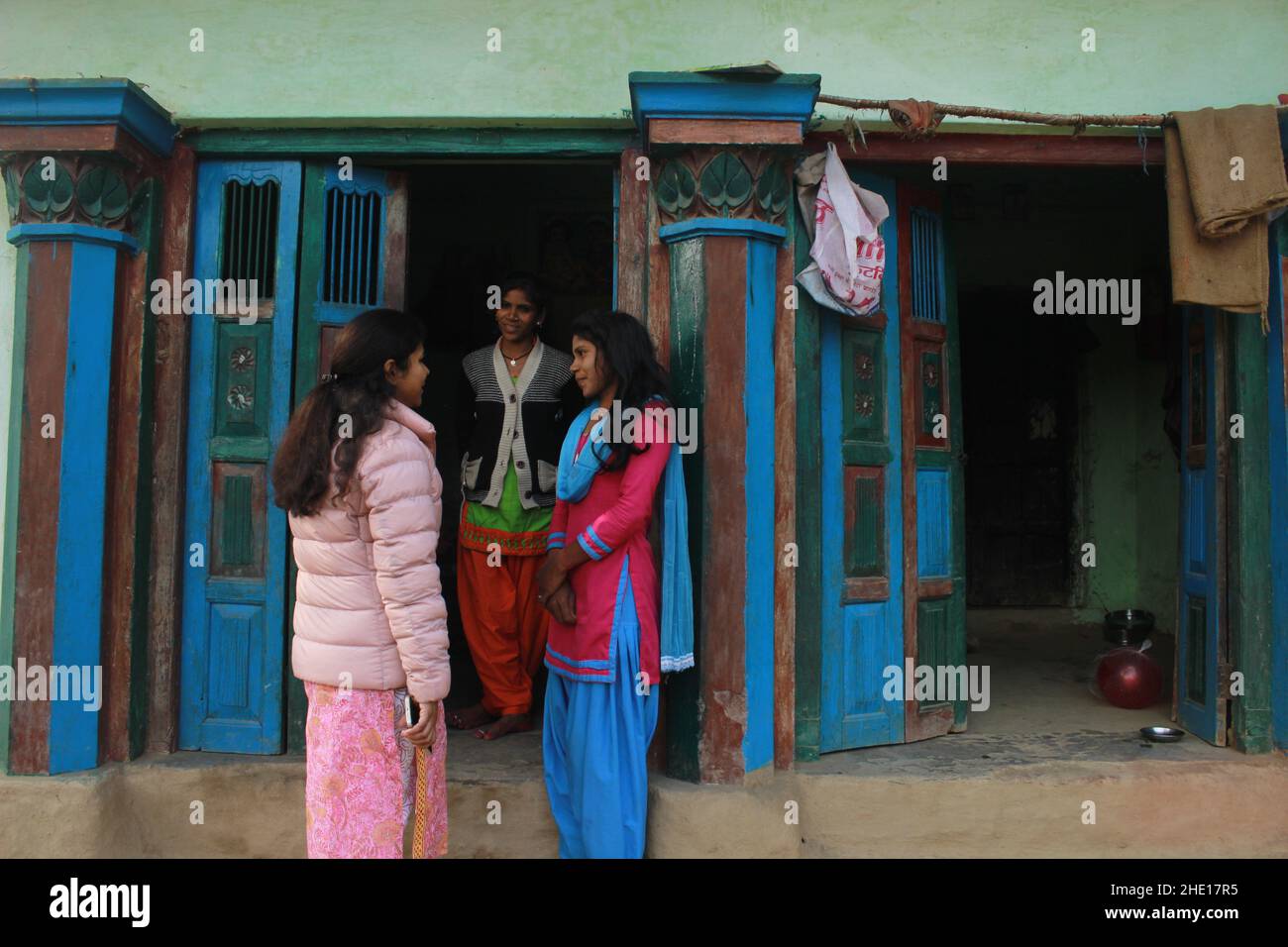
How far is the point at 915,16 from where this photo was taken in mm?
3914

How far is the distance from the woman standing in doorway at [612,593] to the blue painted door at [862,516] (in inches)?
34.3

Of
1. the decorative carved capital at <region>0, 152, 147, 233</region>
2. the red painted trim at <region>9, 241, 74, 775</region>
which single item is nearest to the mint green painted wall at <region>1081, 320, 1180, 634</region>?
the decorative carved capital at <region>0, 152, 147, 233</region>

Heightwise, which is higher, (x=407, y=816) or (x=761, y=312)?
(x=761, y=312)

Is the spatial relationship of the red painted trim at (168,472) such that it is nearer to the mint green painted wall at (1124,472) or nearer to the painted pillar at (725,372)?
the painted pillar at (725,372)

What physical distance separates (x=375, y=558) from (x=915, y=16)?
3.10 metres

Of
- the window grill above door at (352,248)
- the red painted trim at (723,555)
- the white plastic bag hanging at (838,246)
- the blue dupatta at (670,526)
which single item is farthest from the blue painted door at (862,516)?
the window grill above door at (352,248)

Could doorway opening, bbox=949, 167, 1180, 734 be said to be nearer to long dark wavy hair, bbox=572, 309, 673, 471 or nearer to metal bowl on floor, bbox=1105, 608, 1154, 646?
metal bowl on floor, bbox=1105, 608, 1154, 646

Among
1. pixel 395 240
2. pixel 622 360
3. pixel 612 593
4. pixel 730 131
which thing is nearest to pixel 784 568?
pixel 612 593

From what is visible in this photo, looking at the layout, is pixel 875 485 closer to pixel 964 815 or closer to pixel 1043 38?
pixel 964 815

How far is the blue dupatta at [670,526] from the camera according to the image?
331cm

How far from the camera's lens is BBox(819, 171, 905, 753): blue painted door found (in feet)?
13.0
